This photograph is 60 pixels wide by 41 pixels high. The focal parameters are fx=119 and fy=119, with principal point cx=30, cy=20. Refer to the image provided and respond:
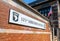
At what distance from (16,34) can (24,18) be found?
27 centimetres

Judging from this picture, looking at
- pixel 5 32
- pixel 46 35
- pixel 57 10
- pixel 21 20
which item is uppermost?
pixel 57 10

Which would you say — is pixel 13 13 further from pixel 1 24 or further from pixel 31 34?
pixel 31 34

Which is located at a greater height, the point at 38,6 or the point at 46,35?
the point at 38,6

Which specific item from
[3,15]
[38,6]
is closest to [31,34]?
[3,15]

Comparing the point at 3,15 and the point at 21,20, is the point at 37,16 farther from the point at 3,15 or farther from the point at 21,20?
the point at 3,15

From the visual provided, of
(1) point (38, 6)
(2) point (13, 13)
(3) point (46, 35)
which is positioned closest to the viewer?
(2) point (13, 13)

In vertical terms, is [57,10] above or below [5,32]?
above

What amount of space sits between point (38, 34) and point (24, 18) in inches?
27.9

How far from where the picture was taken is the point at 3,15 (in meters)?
1.35

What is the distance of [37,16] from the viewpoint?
2.29 m

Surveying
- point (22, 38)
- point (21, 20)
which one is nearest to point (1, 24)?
point (21, 20)

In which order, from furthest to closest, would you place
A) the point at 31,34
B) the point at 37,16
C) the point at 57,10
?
the point at 57,10, the point at 37,16, the point at 31,34

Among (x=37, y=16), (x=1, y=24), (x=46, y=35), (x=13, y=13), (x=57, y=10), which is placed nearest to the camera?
(x=1, y=24)

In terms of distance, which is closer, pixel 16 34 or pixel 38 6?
pixel 16 34
